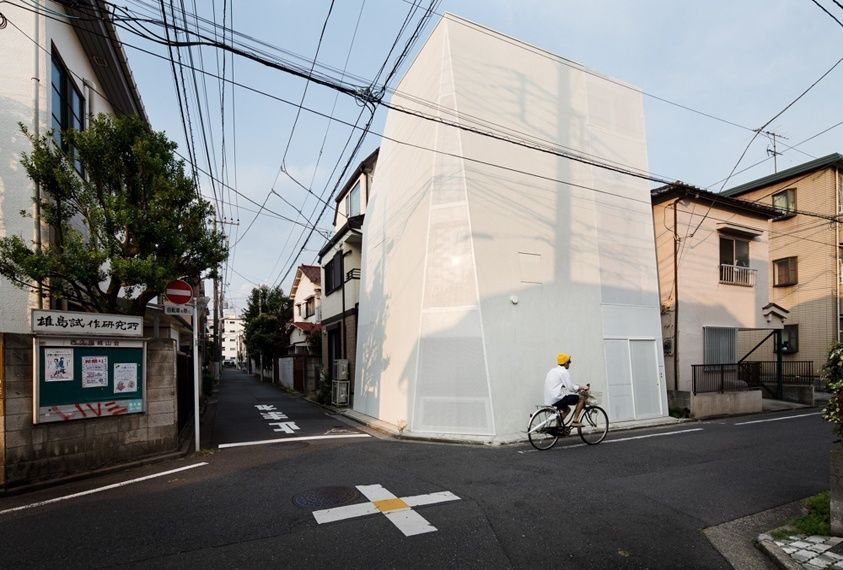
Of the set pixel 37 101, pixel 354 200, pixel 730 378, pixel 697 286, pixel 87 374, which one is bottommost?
pixel 730 378

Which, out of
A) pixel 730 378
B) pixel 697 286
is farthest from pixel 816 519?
pixel 697 286

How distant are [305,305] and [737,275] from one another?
24257 mm

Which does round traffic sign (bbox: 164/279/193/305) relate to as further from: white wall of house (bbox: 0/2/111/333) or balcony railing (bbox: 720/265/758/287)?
balcony railing (bbox: 720/265/758/287)

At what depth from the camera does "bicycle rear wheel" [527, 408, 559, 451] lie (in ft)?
27.8

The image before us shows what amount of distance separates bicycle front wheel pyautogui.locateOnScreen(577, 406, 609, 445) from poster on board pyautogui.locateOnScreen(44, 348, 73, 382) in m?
8.86

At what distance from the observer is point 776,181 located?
73.9ft

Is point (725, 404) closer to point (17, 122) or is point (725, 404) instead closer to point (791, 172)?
point (791, 172)

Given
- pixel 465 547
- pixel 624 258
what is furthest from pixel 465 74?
pixel 465 547

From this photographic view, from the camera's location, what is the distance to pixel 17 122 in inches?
302

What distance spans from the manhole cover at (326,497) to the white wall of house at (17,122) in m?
6.23

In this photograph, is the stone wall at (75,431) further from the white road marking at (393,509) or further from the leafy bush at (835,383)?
the leafy bush at (835,383)

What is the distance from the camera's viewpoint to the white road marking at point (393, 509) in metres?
4.55

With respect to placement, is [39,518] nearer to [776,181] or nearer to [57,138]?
[57,138]

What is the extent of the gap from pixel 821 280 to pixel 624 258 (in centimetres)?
1516
